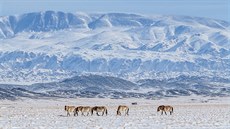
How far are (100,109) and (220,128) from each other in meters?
20.0

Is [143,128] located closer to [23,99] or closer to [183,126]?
[183,126]

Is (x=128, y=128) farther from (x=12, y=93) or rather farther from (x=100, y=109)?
(x=12, y=93)

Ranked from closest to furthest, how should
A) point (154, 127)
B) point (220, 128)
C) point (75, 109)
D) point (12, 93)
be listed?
point (220, 128), point (154, 127), point (75, 109), point (12, 93)

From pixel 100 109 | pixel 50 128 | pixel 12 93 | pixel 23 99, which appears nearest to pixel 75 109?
pixel 100 109

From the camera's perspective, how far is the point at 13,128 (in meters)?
35.3

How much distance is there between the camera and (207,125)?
118 feet

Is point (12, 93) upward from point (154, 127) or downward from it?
upward

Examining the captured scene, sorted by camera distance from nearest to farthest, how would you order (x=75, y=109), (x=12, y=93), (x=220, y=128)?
(x=220, y=128) < (x=75, y=109) < (x=12, y=93)

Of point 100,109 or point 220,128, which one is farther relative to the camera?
point 100,109

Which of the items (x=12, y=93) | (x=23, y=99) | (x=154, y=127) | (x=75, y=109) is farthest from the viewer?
(x=12, y=93)

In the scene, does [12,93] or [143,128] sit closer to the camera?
[143,128]

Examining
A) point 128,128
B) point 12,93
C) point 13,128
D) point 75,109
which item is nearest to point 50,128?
point 13,128

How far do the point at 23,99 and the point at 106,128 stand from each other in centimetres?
14108

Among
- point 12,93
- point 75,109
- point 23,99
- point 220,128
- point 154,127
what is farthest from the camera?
point 12,93
